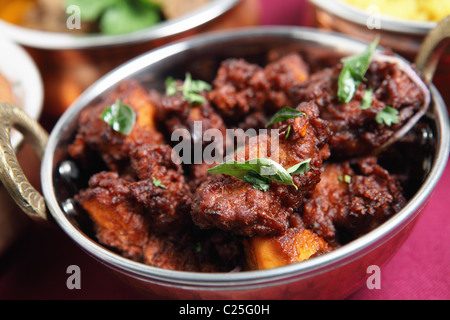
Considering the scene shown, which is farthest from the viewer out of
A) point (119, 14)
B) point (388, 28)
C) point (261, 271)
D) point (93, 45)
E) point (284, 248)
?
point (119, 14)

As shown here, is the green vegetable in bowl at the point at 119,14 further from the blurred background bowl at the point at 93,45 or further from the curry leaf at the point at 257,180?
the curry leaf at the point at 257,180

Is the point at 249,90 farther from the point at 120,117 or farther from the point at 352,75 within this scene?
the point at 120,117

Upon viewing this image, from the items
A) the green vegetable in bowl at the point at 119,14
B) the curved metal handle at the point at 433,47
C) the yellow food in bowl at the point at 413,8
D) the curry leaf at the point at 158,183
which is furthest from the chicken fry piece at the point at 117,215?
the yellow food in bowl at the point at 413,8

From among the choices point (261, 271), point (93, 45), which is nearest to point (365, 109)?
point (261, 271)

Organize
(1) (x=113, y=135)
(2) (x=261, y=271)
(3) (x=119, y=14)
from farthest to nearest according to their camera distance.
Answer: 1. (3) (x=119, y=14)
2. (1) (x=113, y=135)
3. (2) (x=261, y=271)

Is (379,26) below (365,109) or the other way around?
the other way around
